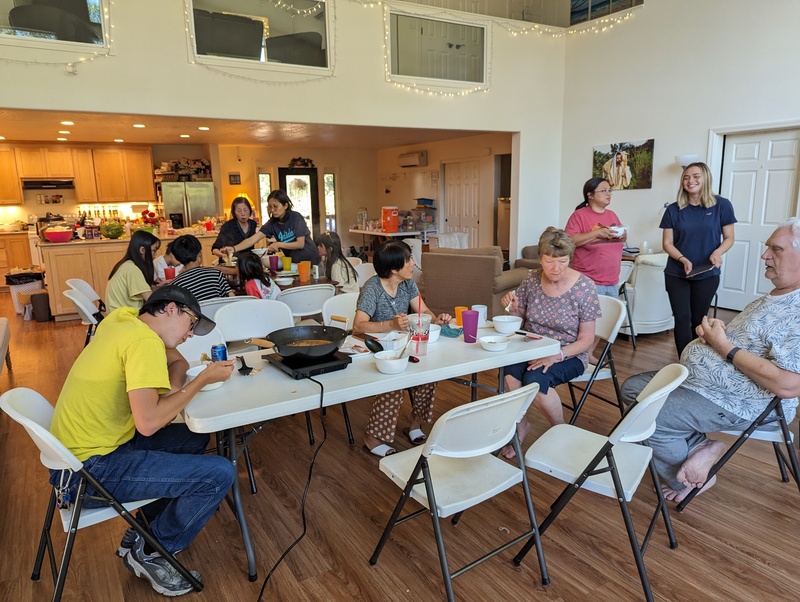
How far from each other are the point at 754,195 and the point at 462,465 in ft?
18.7

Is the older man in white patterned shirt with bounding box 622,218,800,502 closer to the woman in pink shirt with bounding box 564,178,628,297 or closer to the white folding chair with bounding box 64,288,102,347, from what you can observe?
the woman in pink shirt with bounding box 564,178,628,297

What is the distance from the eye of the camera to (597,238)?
388 cm

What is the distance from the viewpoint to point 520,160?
7.62 metres

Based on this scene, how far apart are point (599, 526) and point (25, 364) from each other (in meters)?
5.18

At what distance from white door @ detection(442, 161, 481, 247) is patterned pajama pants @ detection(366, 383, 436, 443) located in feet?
22.9

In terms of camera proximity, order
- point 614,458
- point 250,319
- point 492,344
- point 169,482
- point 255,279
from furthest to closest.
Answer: point 255,279 → point 250,319 → point 492,344 → point 614,458 → point 169,482

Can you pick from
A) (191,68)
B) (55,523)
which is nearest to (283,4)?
(191,68)

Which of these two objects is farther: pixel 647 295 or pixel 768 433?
pixel 647 295

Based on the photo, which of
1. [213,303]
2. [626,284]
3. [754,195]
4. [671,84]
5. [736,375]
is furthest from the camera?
[671,84]

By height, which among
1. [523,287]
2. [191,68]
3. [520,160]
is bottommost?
[523,287]

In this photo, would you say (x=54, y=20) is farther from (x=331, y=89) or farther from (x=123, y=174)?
(x=123, y=174)

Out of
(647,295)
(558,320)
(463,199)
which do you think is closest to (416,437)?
(558,320)

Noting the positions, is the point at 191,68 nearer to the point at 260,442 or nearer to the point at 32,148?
the point at 260,442

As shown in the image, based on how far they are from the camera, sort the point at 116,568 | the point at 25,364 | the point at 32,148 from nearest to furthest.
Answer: the point at 116,568 → the point at 25,364 → the point at 32,148
